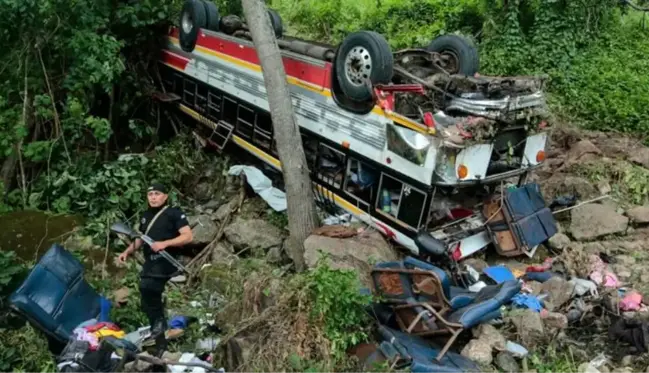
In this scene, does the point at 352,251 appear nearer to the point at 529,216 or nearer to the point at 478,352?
the point at 478,352

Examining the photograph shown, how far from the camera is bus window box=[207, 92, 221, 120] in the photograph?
9961mm

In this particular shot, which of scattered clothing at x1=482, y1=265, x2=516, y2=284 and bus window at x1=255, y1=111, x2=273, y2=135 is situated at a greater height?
bus window at x1=255, y1=111, x2=273, y2=135

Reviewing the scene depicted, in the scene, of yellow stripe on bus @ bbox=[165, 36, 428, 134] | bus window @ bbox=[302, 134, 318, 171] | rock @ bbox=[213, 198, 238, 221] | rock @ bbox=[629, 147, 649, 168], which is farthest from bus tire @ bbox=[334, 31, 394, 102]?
rock @ bbox=[629, 147, 649, 168]

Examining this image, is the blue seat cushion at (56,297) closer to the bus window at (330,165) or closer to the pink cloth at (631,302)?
the bus window at (330,165)

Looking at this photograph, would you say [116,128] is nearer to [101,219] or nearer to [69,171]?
[69,171]

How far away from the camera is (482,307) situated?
5.39 meters

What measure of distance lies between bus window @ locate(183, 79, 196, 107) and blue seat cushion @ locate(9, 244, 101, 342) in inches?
202

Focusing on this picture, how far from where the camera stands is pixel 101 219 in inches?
348

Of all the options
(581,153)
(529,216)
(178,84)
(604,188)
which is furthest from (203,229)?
(581,153)

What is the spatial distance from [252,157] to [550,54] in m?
7.01

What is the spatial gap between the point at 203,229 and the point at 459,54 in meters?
4.16

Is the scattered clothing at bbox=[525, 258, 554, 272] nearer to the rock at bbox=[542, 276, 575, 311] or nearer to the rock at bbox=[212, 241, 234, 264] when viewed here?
the rock at bbox=[542, 276, 575, 311]

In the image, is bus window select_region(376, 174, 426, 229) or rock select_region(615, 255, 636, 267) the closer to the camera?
bus window select_region(376, 174, 426, 229)

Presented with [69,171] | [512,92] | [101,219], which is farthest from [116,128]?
[512,92]
